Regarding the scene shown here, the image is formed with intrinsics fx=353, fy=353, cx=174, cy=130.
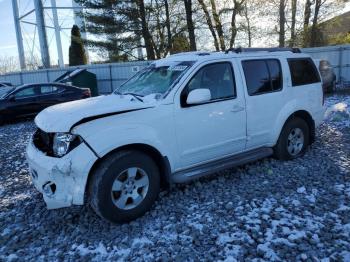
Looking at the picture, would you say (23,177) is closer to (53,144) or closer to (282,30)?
(53,144)

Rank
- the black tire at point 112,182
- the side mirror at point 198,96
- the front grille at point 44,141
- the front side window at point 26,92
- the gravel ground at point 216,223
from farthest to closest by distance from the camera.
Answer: the front side window at point 26,92 → the side mirror at point 198,96 → the front grille at point 44,141 → the black tire at point 112,182 → the gravel ground at point 216,223

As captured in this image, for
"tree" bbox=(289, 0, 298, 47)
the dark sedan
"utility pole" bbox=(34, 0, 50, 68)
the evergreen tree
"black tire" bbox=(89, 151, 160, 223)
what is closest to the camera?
"black tire" bbox=(89, 151, 160, 223)

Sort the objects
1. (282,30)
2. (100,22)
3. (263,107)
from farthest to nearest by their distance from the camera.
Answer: (282,30) < (100,22) < (263,107)

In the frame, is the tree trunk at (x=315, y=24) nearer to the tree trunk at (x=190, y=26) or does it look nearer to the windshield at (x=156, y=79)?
the tree trunk at (x=190, y=26)

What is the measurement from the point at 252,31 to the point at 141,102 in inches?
931

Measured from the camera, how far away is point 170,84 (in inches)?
177

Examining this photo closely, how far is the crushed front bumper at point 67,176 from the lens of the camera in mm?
3648

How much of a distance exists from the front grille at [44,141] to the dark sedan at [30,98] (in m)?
8.46

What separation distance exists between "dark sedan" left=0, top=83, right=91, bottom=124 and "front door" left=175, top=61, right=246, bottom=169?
30.5ft

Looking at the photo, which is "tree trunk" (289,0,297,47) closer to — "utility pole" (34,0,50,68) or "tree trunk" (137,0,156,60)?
"tree trunk" (137,0,156,60)

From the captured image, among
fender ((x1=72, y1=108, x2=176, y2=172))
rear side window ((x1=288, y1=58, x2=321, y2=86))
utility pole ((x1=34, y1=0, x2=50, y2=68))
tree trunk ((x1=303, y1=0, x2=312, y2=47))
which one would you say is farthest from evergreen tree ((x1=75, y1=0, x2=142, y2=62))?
fender ((x1=72, y1=108, x2=176, y2=172))

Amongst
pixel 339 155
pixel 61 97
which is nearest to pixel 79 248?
pixel 339 155

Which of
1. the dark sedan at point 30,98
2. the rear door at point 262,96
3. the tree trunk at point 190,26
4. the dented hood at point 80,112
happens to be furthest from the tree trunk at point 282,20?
the dented hood at point 80,112

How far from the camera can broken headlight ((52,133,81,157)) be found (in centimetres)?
369
